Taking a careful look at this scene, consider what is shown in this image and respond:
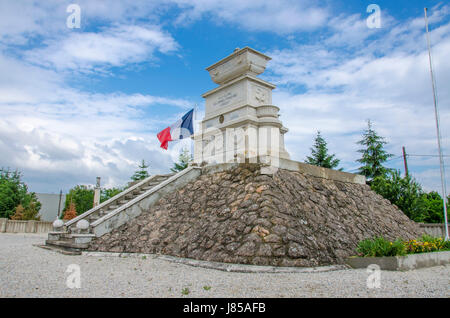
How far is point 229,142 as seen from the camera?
13711 mm

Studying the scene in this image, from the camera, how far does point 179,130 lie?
16125 mm

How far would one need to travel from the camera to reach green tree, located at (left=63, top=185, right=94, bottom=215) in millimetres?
37000

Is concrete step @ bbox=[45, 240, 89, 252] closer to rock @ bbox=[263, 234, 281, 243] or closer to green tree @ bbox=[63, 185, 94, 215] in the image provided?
rock @ bbox=[263, 234, 281, 243]

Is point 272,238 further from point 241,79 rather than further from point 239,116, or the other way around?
point 241,79

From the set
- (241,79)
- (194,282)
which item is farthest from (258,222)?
(241,79)

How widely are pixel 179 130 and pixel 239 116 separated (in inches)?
151

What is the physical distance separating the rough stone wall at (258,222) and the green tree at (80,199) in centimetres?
3032

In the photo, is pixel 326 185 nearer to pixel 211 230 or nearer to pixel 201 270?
pixel 211 230

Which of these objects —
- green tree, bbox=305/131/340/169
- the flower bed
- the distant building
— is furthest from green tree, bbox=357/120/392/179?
the distant building

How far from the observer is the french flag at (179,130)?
15.9 metres

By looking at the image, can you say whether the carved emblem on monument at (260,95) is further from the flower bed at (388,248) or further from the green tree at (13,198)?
Answer: the green tree at (13,198)

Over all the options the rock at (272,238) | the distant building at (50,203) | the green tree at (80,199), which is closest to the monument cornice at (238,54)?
the rock at (272,238)

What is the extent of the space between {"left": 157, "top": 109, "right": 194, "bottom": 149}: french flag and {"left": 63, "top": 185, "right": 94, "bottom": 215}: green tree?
25.0 m
